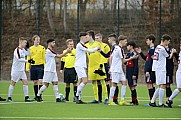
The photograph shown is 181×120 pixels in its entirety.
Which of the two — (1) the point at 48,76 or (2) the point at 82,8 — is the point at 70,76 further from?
(2) the point at 82,8

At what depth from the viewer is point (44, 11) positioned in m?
37.4

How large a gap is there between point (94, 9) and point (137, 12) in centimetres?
301

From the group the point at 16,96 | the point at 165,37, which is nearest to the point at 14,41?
the point at 16,96

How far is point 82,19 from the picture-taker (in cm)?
3706

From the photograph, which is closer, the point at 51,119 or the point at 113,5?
the point at 51,119

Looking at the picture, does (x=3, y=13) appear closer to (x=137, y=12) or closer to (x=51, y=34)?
(x=51, y=34)

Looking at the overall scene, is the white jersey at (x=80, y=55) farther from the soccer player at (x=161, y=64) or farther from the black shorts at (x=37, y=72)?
the soccer player at (x=161, y=64)

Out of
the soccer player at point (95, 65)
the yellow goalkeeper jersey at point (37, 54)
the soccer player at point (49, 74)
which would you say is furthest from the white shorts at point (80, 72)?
the yellow goalkeeper jersey at point (37, 54)

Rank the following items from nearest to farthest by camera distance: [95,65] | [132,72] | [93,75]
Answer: [132,72], [93,75], [95,65]

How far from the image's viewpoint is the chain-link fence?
34.3 metres

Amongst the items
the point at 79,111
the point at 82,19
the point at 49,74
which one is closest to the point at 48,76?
the point at 49,74

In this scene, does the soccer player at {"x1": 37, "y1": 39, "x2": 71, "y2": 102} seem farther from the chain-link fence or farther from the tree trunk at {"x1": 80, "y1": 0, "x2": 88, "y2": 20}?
the tree trunk at {"x1": 80, "y1": 0, "x2": 88, "y2": 20}

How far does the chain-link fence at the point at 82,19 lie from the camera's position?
1352 inches

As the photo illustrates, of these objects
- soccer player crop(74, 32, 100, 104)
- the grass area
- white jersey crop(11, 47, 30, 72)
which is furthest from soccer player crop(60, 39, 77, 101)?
white jersey crop(11, 47, 30, 72)
